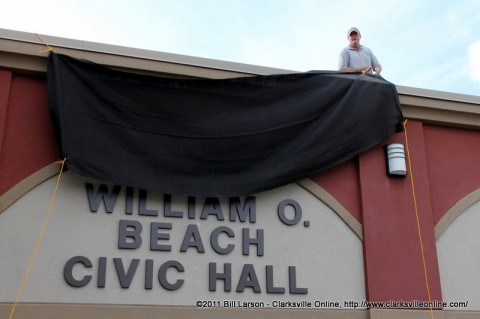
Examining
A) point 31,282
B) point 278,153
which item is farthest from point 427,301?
point 31,282

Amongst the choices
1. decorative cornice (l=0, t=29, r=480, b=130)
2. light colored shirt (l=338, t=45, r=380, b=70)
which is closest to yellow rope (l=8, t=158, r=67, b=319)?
decorative cornice (l=0, t=29, r=480, b=130)

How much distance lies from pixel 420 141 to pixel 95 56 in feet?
14.3

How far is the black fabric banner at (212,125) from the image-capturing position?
23.8 feet

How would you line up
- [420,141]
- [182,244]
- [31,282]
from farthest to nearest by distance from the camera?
1. [420,141]
2. [182,244]
3. [31,282]

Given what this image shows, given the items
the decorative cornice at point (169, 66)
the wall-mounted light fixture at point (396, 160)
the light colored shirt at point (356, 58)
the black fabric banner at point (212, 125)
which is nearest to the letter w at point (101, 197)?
the black fabric banner at point (212, 125)

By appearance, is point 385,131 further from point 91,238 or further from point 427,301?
point 91,238

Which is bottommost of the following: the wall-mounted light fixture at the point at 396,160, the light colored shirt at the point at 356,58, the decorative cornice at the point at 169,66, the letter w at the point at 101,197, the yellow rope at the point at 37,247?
the yellow rope at the point at 37,247

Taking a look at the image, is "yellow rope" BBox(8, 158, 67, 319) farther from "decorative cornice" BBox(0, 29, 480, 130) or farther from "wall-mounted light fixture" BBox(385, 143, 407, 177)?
"wall-mounted light fixture" BBox(385, 143, 407, 177)

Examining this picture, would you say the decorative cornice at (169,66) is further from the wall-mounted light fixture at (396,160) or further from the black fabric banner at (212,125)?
the wall-mounted light fixture at (396,160)

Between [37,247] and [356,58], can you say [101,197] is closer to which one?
Result: [37,247]

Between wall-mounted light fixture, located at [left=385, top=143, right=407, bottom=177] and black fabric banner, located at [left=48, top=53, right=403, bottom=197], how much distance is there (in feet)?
0.63

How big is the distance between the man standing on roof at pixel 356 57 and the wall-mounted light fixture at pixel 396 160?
3.87 feet

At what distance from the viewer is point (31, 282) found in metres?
6.75

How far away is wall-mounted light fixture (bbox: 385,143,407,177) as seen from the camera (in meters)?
8.34
